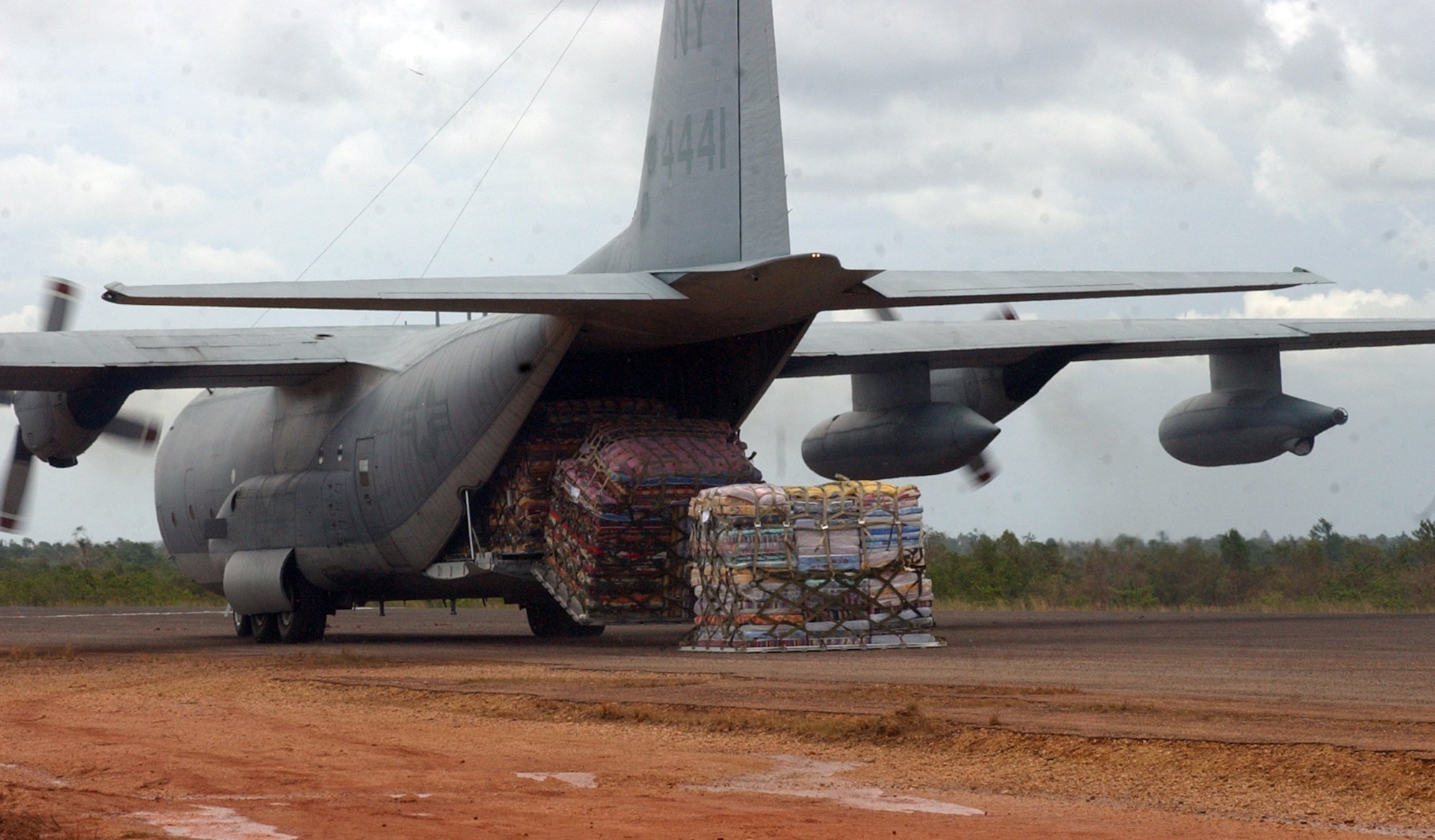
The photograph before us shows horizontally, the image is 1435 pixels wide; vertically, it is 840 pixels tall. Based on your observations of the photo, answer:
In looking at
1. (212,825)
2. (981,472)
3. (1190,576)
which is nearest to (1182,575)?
(1190,576)

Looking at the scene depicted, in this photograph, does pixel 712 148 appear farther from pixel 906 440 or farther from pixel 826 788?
pixel 826 788

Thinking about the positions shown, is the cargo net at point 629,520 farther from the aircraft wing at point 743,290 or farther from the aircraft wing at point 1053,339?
the aircraft wing at point 1053,339

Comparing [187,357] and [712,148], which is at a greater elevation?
[712,148]

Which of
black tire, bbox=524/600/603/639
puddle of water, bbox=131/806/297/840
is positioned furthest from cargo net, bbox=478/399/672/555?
puddle of water, bbox=131/806/297/840

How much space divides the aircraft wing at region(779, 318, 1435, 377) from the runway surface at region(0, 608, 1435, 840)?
5.76 meters

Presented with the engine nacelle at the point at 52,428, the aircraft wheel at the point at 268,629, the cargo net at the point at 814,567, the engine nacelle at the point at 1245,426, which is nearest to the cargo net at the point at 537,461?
the cargo net at the point at 814,567

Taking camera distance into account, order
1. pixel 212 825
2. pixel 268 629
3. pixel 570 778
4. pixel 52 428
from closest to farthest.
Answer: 1. pixel 212 825
2. pixel 570 778
3. pixel 52 428
4. pixel 268 629

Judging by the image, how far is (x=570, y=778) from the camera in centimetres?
787

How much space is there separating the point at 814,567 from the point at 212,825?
943 cm

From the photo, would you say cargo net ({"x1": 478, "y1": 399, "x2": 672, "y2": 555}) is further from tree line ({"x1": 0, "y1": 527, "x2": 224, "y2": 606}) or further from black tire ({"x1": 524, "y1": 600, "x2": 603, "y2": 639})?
tree line ({"x1": 0, "y1": 527, "x2": 224, "y2": 606})

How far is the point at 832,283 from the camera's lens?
1459 cm

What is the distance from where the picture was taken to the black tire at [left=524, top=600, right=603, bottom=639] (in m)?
20.8

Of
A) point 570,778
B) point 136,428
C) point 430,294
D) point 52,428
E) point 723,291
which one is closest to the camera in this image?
point 570,778

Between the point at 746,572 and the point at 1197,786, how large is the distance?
849cm
